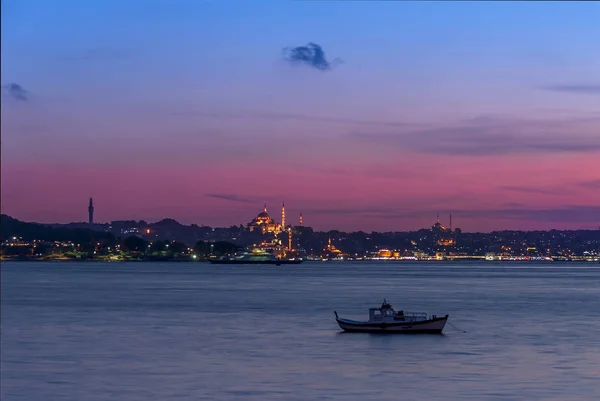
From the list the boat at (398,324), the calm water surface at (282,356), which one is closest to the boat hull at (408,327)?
the boat at (398,324)

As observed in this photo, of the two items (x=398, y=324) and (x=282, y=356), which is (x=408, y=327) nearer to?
(x=398, y=324)

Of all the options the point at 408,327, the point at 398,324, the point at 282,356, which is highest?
the point at 398,324

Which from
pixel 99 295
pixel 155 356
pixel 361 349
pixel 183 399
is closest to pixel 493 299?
pixel 99 295

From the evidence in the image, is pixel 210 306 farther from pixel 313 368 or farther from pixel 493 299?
pixel 313 368

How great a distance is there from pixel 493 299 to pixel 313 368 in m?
69.4

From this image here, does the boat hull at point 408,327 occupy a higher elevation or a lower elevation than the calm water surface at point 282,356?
higher

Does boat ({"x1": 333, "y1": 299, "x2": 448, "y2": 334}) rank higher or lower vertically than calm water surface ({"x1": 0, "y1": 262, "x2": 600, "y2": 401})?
higher

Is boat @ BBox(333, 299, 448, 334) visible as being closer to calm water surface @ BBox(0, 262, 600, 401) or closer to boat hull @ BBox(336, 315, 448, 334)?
boat hull @ BBox(336, 315, 448, 334)

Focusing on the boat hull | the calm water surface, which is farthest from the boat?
the calm water surface

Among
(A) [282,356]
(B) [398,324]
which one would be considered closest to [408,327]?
(B) [398,324]

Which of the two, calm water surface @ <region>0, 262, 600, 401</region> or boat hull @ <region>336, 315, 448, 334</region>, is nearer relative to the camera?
calm water surface @ <region>0, 262, 600, 401</region>

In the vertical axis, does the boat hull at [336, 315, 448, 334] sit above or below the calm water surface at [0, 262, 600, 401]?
above

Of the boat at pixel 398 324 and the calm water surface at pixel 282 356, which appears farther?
the boat at pixel 398 324

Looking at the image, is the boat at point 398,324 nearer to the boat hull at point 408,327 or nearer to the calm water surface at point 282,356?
the boat hull at point 408,327
